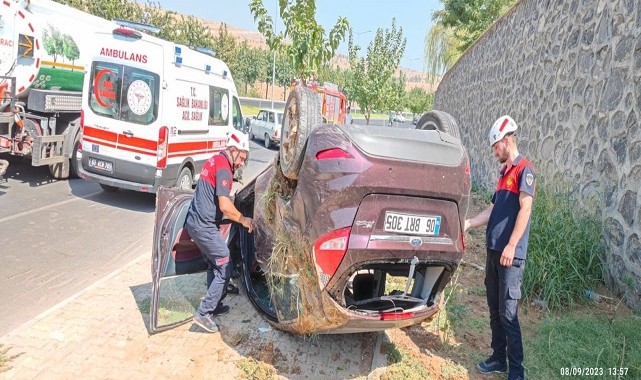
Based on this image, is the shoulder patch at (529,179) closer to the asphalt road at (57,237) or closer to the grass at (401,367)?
the grass at (401,367)

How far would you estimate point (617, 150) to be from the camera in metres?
5.36

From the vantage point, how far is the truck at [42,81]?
8.29 metres

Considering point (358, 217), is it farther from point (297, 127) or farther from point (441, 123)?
point (441, 123)

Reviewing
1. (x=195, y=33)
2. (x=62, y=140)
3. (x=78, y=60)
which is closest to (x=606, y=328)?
(x=62, y=140)

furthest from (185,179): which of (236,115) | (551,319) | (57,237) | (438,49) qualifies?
(438,49)

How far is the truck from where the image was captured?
8289 mm

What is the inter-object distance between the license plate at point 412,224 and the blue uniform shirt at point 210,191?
175 centimetres

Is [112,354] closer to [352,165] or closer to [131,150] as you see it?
[352,165]

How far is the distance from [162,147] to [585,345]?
648 centimetres

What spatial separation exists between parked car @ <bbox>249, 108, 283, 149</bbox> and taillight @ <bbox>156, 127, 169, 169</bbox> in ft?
42.9

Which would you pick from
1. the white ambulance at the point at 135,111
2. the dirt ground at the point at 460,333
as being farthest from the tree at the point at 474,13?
the dirt ground at the point at 460,333

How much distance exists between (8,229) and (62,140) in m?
3.50

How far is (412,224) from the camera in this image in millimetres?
2986

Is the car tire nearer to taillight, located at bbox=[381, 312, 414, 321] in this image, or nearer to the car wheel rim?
the car wheel rim
